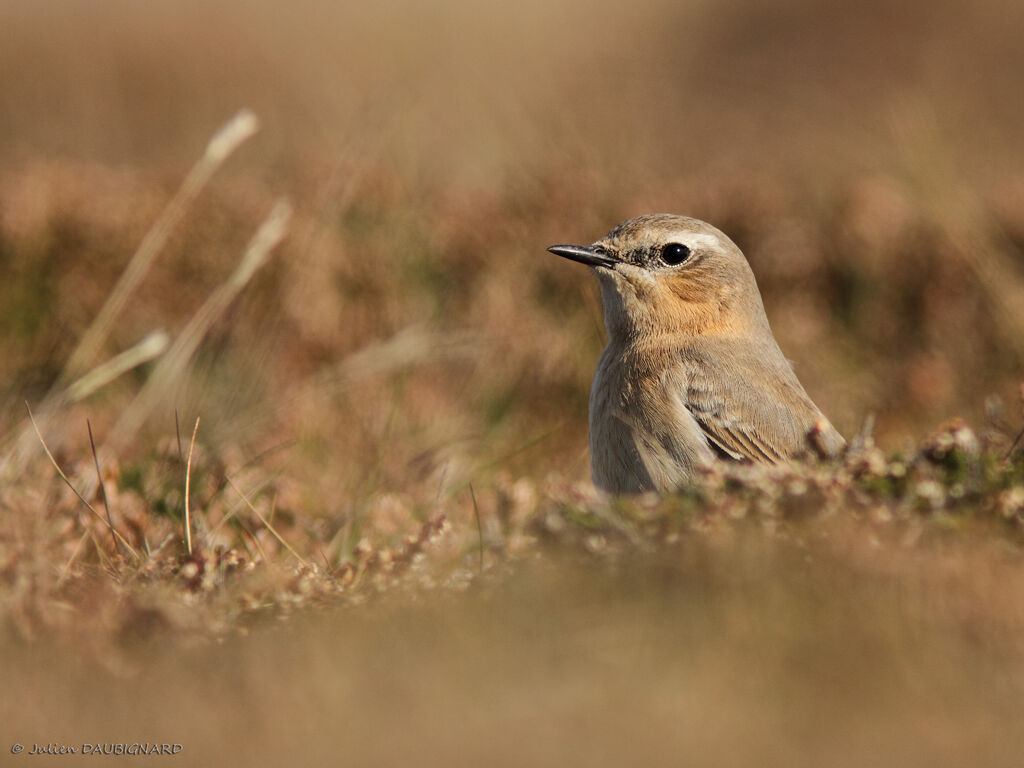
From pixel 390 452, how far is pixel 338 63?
1140cm

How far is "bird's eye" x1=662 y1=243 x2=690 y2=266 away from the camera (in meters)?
5.80

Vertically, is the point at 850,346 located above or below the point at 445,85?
below

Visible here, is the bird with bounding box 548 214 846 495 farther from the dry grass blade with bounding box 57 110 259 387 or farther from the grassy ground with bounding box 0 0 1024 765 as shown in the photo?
the dry grass blade with bounding box 57 110 259 387

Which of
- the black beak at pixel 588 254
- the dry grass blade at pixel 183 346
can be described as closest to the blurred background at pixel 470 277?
the dry grass blade at pixel 183 346

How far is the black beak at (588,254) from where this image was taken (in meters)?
5.71

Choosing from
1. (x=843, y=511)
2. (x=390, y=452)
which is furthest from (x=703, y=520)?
(x=390, y=452)

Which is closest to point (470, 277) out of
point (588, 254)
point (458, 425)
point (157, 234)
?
point (458, 425)

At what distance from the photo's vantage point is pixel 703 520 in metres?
3.99

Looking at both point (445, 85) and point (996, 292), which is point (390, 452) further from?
point (445, 85)

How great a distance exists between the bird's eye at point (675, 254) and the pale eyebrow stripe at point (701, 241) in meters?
0.04

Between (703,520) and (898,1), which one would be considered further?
(898,1)

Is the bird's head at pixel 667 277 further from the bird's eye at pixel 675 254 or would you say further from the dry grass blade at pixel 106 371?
the dry grass blade at pixel 106 371

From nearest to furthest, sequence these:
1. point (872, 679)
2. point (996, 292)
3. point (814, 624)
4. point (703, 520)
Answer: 1. point (872, 679)
2. point (814, 624)
3. point (703, 520)
4. point (996, 292)

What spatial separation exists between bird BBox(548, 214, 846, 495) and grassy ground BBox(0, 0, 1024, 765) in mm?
343
